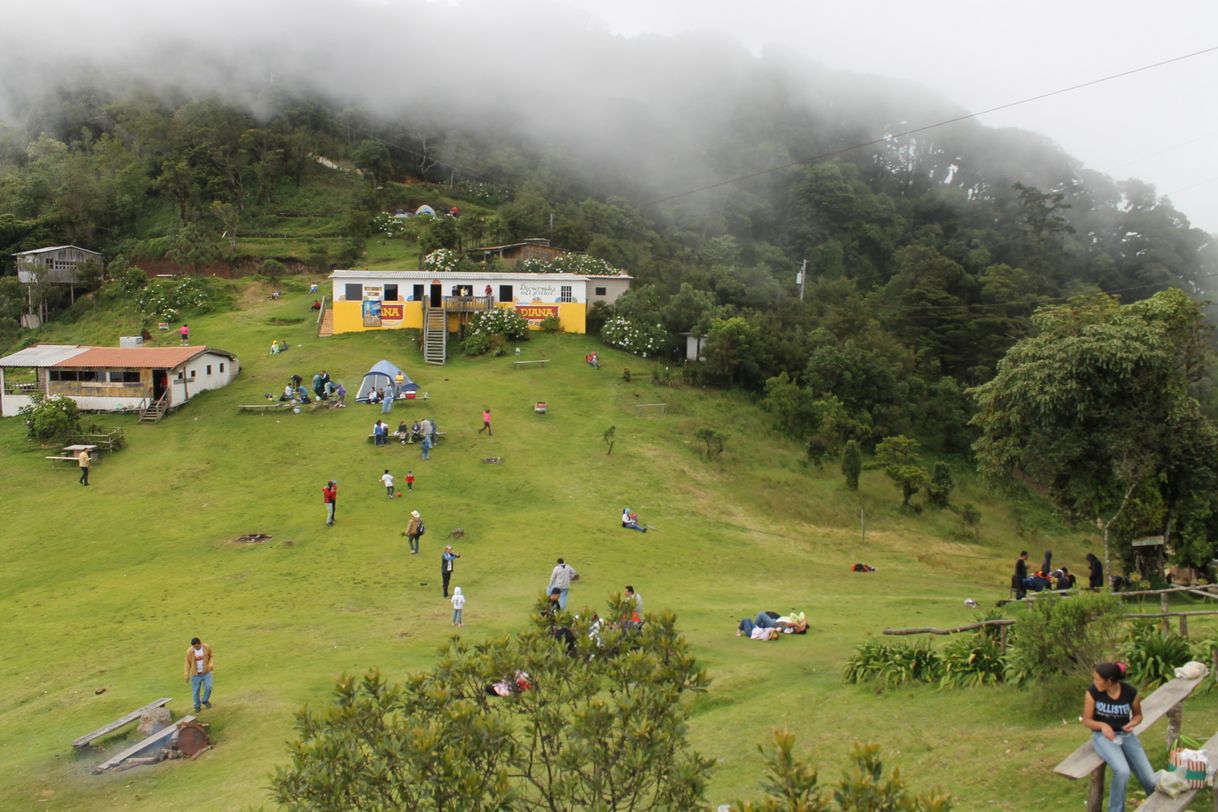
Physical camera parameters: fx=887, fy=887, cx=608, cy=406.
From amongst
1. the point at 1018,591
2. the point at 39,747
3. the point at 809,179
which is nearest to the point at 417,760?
the point at 39,747

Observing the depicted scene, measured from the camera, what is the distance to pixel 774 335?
46.6 m

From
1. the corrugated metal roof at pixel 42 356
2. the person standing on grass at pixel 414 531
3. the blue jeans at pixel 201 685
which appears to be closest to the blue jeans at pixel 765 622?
the person standing on grass at pixel 414 531

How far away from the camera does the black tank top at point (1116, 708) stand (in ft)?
23.8

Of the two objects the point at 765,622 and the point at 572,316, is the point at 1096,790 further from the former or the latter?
the point at 572,316

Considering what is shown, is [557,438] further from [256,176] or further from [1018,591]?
[256,176]

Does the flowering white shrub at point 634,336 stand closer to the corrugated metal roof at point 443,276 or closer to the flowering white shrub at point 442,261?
the corrugated metal roof at point 443,276

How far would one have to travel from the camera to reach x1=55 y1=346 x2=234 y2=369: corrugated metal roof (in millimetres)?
35625

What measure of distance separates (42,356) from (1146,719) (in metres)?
41.4

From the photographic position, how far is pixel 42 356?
122 ft

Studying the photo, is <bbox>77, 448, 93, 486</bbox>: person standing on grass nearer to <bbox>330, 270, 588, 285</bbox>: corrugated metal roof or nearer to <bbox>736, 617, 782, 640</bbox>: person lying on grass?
<bbox>330, 270, 588, 285</bbox>: corrugated metal roof

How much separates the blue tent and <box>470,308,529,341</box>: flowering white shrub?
921 cm

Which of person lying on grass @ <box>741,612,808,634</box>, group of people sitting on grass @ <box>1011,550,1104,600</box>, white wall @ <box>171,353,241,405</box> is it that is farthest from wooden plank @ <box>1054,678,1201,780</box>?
white wall @ <box>171,353,241,405</box>

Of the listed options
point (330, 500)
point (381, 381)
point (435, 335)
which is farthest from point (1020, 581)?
point (435, 335)

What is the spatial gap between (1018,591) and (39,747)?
18549mm
